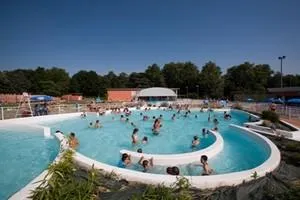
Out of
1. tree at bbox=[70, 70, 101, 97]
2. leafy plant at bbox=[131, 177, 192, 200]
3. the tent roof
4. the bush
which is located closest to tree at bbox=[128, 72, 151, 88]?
tree at bbox=[70, 70, 101, 97]

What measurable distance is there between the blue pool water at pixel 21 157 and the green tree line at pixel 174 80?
49215 mm

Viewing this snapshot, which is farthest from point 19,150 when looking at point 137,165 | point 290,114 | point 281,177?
point 290,114

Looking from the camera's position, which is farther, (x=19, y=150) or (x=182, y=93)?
(x=182, y=93)

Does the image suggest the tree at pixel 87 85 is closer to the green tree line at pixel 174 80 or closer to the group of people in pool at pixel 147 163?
the green tree line at pixel 174 80

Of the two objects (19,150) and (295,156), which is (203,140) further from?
(19,150)

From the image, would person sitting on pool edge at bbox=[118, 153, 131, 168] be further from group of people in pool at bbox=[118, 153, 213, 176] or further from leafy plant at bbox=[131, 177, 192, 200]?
leafy plant at bbox=[131, 177, 192, 200]

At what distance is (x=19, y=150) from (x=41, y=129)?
2390mm

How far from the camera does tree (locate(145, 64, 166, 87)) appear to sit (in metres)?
69.2

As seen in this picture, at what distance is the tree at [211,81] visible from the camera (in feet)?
184

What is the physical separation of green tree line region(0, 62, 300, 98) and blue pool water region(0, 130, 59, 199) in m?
49.2

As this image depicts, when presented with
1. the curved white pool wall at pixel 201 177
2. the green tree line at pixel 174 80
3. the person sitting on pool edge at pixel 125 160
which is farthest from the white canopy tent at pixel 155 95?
the curved white pool wall at pixel 201 177

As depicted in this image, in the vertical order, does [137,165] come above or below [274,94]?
below

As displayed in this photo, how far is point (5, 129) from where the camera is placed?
13.9 meters

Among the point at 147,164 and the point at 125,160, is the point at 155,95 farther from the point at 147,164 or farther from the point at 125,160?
the point at 147,164
